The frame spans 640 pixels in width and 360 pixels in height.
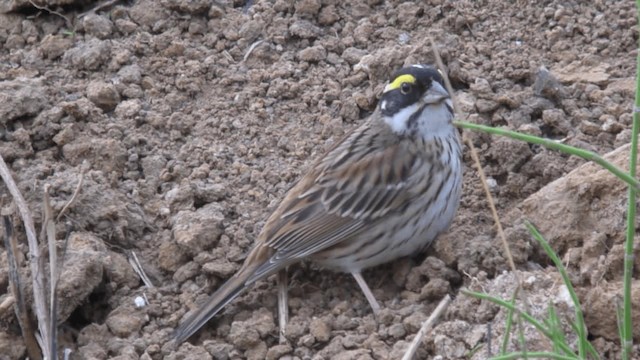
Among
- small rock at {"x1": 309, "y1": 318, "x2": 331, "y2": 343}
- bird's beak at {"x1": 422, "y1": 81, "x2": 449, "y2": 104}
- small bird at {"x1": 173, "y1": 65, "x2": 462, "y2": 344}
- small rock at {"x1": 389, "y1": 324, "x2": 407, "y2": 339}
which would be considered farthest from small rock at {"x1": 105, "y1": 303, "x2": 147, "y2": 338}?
bird's beak at {"x1": 422, "y1": 81, "x2": 449, "y2": 104}

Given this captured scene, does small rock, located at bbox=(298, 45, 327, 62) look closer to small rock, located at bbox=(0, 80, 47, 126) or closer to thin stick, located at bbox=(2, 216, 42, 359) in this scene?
small rock, located at bbox=(0, 80, 47, 126)

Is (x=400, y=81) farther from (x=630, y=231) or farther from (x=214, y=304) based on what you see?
(x=630, y=231)

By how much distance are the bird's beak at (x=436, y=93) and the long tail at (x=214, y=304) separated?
3.74 feet

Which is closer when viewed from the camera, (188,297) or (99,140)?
(188,297)

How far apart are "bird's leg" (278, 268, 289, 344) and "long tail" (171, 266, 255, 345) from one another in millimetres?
175

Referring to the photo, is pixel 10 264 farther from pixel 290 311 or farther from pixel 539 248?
pixel 539 248

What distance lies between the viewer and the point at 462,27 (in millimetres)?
6664

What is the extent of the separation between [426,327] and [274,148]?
5.61 ft

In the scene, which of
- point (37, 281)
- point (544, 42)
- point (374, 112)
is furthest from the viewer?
point (544, 42)

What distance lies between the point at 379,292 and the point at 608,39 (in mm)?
1980

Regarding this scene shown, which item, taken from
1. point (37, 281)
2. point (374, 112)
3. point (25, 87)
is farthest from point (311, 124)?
point (37, 281)

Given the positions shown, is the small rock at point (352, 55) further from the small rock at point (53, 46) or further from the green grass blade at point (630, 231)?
the green grass blade at point (630, 231)

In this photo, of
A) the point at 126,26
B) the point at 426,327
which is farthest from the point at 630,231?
the point at 126,26

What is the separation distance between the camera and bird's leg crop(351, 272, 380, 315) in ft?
17.4
